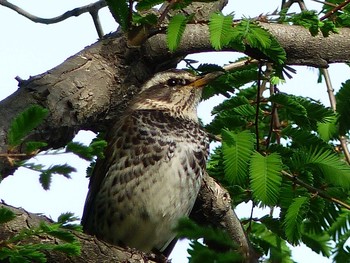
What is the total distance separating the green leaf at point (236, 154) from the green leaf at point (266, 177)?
0.06 m

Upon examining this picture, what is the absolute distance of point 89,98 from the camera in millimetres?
5316

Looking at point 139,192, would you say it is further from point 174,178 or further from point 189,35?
point 189,35

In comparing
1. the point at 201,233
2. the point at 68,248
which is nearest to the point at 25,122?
the point at 68,248

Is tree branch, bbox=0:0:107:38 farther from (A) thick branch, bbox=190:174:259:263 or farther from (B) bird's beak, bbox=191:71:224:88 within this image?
(A) thick branch, bbox=190:174:259:263

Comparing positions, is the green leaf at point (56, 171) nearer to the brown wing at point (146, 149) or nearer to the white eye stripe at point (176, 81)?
the brown wing at point (146, 149)

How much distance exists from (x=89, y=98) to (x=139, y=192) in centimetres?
72

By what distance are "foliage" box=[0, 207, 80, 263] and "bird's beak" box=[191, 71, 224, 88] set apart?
2.16 m

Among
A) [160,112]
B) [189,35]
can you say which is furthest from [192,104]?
[189,35]

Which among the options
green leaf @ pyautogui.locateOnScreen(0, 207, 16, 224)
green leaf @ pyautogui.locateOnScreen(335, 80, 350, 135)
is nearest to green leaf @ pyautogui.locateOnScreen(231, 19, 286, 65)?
green leaf @ pyautogui.locateOnScreen(0, 207, 16, 224)

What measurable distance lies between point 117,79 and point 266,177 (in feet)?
4.71

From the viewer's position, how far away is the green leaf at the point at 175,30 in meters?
4.64

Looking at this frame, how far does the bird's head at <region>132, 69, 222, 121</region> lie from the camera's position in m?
6.14

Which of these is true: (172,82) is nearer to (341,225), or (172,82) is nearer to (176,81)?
(176,81)

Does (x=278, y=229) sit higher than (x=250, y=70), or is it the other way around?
(x=250, y=70)
